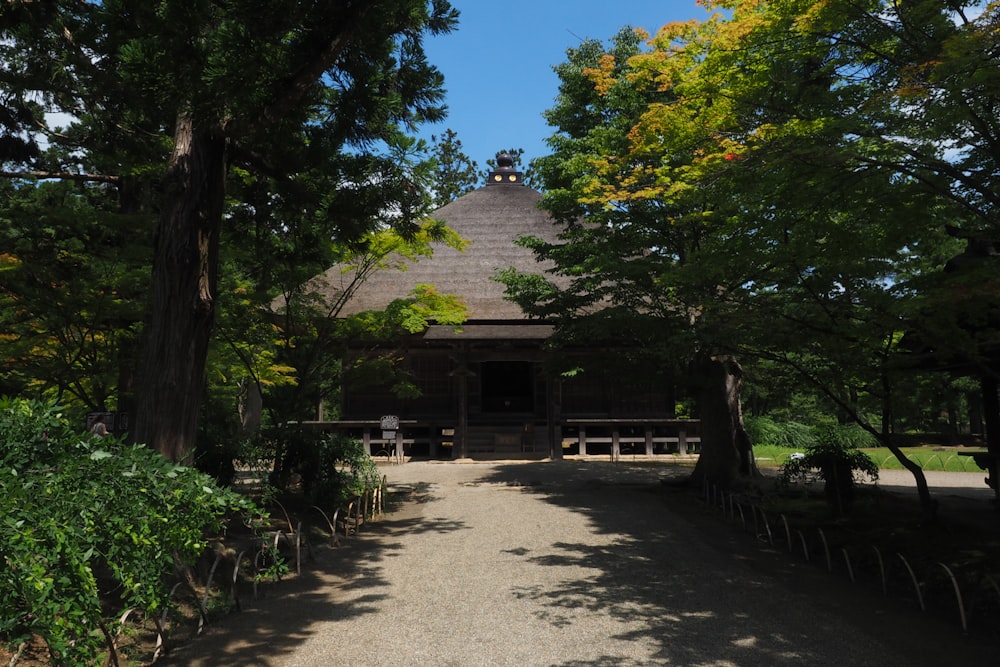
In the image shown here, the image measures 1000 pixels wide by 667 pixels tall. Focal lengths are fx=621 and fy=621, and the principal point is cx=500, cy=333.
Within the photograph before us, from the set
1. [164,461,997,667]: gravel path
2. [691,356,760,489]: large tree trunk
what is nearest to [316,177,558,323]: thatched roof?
[691,356,760,489]: large tree trunk

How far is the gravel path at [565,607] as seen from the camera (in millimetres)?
4391

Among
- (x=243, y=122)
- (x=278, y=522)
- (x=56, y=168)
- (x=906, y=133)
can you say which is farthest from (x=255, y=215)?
(x=56, y=168)

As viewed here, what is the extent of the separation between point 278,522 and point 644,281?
22.6 ft

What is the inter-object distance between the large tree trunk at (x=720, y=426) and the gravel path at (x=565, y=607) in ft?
9.04

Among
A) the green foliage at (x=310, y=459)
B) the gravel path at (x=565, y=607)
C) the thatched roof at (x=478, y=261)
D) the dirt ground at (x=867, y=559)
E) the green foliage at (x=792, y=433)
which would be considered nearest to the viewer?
the gravel path at (x=565, y=607)

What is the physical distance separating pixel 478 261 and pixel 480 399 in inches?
170

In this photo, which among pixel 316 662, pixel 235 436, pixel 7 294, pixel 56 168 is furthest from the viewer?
pixel 56 168

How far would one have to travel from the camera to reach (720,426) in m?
11.6

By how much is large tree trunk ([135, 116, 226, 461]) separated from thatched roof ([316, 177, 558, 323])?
958 centimetres

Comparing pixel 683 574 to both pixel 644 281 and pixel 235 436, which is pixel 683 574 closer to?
pixel 644 281

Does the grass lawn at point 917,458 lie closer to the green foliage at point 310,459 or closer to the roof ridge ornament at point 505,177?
the green foliage at point 310,459

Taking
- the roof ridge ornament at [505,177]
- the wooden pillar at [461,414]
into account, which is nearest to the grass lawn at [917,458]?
the wooden pillar at [461,414]

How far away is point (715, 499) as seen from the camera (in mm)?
10266

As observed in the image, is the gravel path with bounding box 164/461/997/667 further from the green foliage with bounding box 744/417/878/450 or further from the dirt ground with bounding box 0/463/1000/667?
the green foliage with bounding box 744/417/878/450
